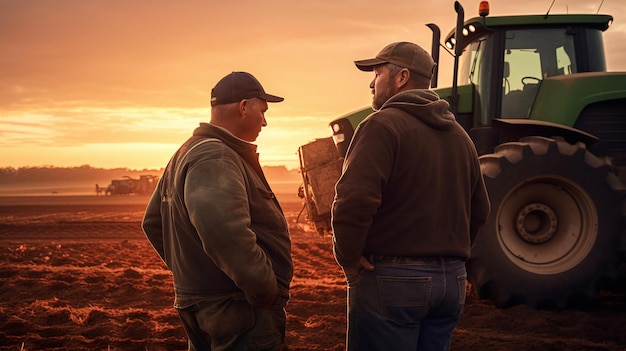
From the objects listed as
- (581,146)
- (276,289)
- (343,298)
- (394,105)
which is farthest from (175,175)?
(581,146)

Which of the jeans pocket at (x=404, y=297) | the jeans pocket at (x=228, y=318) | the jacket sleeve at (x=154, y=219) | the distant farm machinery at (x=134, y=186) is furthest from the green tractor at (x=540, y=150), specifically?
the distant farm machinery at (x=134, y=186)

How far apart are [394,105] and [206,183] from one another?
3.01ft

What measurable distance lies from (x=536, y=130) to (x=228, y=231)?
4.99 metres

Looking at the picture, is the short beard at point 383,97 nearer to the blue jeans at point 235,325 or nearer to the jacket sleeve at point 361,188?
the jacket sleeve at point 361,188

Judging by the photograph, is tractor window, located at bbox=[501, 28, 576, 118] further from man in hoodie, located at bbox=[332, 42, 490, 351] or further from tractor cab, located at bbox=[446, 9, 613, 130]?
man in hoodie, located at bbox=[332, 42, 490, 351]

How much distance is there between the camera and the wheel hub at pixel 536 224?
245 inches

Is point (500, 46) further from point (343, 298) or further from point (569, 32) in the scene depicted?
point (343, 298)

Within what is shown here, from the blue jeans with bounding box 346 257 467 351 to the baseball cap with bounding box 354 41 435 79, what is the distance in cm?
89

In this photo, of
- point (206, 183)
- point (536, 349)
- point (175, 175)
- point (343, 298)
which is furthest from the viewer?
point (343, 298)

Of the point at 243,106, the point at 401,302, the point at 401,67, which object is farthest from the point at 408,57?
the point at 401,302

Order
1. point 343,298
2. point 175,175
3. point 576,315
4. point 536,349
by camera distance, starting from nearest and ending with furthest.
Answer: point 175,175 < point 536,349 < point 576,315 < point 343,298

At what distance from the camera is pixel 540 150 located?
611cm

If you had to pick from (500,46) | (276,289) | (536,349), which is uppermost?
(500,46)

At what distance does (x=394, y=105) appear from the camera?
2.80 meters
